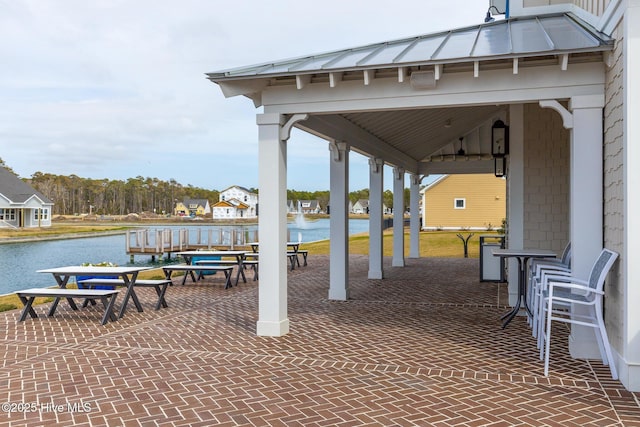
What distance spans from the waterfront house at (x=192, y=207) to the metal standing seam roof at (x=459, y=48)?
3449 inches

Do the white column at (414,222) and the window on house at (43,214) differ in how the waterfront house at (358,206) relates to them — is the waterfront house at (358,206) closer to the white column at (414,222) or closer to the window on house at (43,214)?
the window on house at (43,214)

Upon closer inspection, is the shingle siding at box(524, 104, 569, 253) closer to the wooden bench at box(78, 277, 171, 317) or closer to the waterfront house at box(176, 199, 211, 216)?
the wooden bench at box(78, 277, 171, 317)

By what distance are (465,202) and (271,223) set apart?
104ft

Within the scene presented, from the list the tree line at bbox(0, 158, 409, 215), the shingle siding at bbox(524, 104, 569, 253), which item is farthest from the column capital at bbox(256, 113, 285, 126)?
the tree line at bbox(0, 158, 409, 215)

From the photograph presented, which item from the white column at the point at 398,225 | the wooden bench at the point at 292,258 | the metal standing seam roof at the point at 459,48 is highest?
the metal standing seam roof at the point at 459,48

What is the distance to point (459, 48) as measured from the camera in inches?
249

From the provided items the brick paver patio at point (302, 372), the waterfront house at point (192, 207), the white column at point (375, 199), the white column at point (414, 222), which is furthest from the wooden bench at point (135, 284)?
the waterfront house at point (192, 207)

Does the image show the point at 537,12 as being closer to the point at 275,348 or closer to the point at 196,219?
the point at 275,348

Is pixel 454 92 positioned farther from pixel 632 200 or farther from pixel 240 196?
pixel 240 196

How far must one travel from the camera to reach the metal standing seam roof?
5.65 meters

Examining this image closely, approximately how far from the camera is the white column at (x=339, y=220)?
31.7 feet

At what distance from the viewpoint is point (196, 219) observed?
3182 inches

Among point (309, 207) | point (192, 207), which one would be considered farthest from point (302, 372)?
point (309, 207)

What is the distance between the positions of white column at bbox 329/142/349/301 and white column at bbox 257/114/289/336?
2782mm
